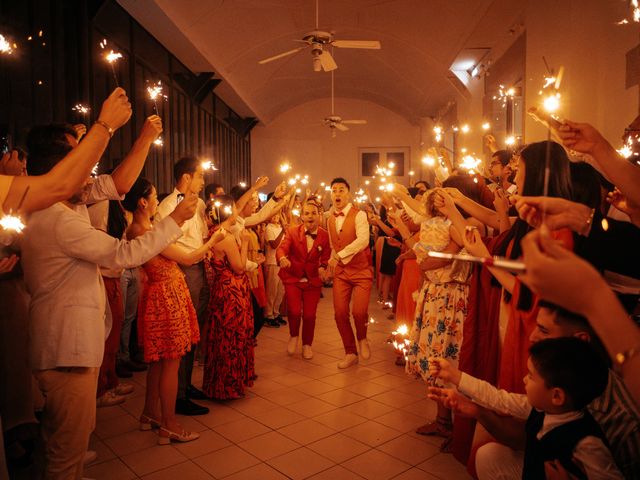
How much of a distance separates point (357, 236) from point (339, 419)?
2146 millimetres

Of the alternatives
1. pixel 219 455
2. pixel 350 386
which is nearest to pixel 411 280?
pixel 350 386

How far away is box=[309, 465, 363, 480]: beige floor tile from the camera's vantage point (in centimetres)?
288

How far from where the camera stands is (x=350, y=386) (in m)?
4.48

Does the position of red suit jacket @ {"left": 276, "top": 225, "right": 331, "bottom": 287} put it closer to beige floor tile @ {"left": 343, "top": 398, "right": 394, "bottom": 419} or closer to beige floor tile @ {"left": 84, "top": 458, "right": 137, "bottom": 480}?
beige floor tile @ {"left": 343, "top": 398, "right": 394, "bottom": 419}

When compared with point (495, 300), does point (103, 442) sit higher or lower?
lower

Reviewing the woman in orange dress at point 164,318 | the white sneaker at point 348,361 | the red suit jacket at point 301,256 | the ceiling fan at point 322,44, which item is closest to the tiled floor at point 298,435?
the white sneaker at point 348,361

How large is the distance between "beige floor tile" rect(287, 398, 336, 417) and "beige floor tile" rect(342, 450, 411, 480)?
75cm

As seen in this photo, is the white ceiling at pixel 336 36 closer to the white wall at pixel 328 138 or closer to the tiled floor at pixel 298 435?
the white wall at pixel 328 138

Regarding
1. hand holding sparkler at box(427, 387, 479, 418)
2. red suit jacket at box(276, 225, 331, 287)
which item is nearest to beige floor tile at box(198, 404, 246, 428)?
red suit jacket at box(276, 225, 331, 287)

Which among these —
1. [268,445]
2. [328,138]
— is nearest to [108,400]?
[268,445]

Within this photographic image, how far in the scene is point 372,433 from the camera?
11.5 feet

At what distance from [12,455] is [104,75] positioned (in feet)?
14.9

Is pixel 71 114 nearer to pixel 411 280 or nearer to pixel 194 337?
pixel 194 337

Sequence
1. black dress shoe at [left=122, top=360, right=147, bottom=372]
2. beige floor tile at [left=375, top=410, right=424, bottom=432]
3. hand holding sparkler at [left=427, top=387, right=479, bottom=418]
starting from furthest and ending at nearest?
black dress shoe at [left=122, top=360, right=147, bottom=372] < beige floor tile at [left=375, top=410, right=424, bottom=432] < hand holding sparkler at [left=427, top=387, right=479, bottom=418]
